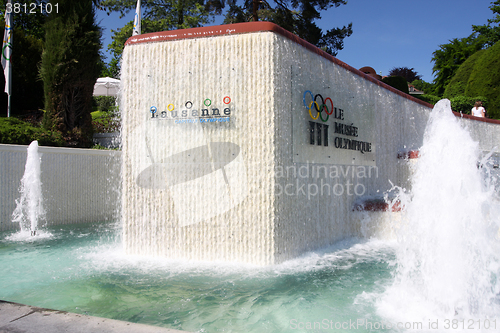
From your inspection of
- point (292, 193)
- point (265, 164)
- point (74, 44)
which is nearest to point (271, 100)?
point (265, 164)

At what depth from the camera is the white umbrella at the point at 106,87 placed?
2064 cm

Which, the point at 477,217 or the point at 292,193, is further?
the point at 292,193

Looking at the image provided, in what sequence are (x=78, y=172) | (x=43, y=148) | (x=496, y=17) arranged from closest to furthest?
1. (x=43, y=148)
2. (x=78, y=172)
3. (x=496, y=17)

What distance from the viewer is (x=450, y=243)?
377 cm

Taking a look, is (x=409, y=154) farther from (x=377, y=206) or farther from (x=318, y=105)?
(x=318, y=105)

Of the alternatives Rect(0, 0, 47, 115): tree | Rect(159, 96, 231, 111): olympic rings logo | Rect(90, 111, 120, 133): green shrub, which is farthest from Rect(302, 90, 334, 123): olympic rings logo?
Rect(0, 0, 47, 115): tree

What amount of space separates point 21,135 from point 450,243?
31.1 ft

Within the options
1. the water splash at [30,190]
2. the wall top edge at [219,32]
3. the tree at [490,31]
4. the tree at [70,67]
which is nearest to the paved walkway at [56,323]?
the wall top edge at [219,32]

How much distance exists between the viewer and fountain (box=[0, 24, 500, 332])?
360 centimetres

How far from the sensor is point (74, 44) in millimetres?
11844

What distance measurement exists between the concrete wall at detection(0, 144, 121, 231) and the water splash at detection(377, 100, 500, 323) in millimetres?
7276

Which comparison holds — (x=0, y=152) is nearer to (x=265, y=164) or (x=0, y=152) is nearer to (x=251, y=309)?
(x=265, y=164)

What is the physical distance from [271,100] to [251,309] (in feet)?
8.63

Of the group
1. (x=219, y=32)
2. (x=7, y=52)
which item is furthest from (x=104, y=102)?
(x=219, y=32)
